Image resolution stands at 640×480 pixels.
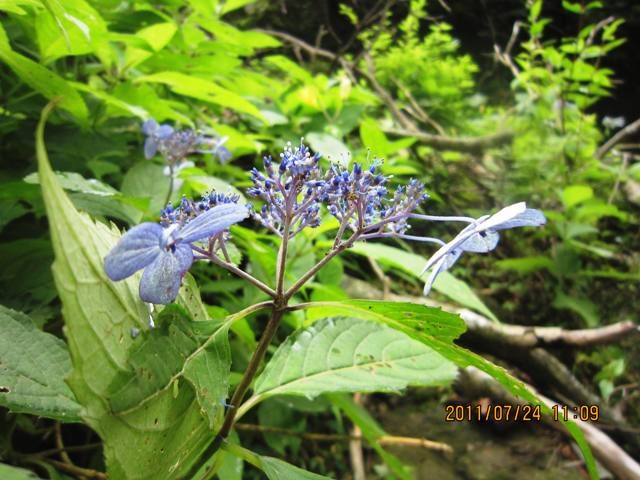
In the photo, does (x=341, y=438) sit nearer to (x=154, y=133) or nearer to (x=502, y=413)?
(x=502, y=413)

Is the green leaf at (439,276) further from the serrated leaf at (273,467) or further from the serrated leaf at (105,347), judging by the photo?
the serrated leaf at (105,347)

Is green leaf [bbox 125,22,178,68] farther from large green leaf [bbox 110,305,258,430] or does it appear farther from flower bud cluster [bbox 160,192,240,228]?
large green leaf [bbox 110,305,258,430]

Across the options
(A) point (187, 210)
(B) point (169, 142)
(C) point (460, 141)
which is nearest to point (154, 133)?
(B) point (169, 142)

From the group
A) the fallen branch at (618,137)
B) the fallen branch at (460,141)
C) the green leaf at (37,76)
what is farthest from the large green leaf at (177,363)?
the fallen branch at (618,137)

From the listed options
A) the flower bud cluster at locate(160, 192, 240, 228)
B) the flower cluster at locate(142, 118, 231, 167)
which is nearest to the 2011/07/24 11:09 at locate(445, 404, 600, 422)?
the flower cluster at locate(142, 118, 231, 167)

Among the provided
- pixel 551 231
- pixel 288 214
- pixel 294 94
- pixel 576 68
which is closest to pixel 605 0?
pixel 576 68

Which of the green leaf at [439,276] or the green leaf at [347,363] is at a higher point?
the green leaf at [347,363]
